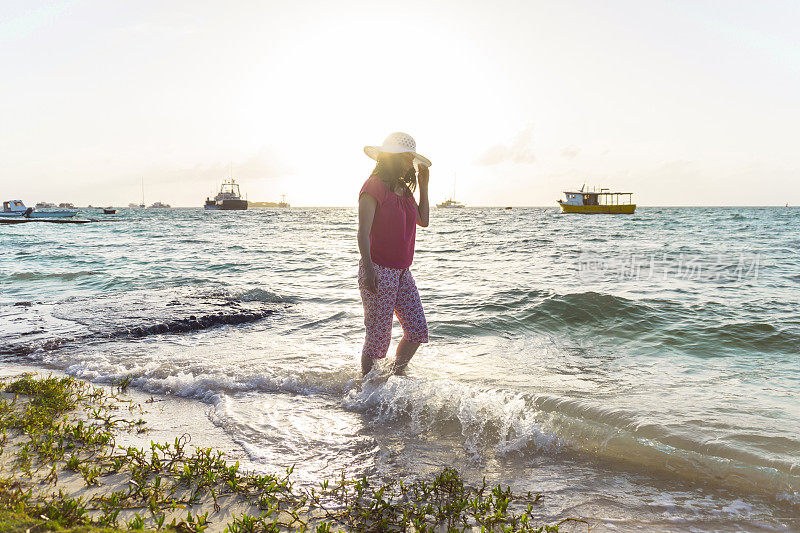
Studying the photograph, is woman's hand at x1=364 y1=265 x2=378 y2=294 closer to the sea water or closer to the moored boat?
the sea water

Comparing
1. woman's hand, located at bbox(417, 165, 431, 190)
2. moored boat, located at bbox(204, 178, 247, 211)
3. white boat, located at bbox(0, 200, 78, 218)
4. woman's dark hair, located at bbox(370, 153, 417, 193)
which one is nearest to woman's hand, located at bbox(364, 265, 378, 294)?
woman's dark hair, located at bbox(370, 153, 417, 193)

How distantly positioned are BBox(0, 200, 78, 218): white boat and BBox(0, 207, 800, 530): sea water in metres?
48.4

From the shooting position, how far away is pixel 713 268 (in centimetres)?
1462

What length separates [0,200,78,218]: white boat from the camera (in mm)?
50938

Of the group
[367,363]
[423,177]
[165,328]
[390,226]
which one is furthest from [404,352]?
[165,328]

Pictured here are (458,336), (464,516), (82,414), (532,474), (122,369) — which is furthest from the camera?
(458,336)

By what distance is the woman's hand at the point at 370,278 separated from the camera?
399cm

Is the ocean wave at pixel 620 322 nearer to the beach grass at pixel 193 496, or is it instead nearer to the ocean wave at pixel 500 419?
the ocean wave at pixel 500 419

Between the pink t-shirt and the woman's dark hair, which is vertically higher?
the woman's dark hair

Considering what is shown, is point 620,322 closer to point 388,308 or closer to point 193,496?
point 388,308

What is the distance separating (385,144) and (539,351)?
13.3 ft

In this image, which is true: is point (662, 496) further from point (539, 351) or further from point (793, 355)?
point (793, 355)

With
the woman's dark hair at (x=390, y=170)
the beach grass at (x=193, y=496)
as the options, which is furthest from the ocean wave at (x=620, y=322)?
the beach grass at (x=193, y=496)

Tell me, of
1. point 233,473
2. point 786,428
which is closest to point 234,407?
point 233,473
